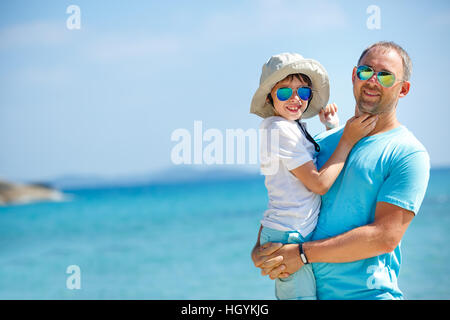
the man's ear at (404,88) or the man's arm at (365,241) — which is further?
the man's ear at (404,88)

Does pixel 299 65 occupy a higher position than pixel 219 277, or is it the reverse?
pixel 299 65

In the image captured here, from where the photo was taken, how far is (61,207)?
27.9m

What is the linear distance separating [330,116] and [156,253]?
1306 cm

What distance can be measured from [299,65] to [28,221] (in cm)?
2159

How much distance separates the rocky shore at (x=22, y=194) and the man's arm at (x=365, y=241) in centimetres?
2740

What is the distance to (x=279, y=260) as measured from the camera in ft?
8.50

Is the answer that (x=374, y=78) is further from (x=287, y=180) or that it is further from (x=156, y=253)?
(x=156, y=253)

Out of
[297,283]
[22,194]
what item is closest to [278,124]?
[297,283]

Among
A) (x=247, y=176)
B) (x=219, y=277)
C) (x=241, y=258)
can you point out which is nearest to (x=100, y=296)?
(x=219, y=277)

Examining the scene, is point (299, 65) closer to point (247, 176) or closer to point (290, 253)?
point (290, 253)

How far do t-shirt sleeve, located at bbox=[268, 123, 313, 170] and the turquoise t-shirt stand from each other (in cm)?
22

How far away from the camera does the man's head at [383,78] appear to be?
8.50ft

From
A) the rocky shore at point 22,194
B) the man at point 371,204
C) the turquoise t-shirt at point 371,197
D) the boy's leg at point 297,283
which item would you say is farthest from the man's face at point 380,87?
the rocky shore at point 22,194

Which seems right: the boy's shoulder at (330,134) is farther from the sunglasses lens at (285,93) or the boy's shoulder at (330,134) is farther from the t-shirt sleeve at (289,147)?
the sunglasses lens at (285,93)
